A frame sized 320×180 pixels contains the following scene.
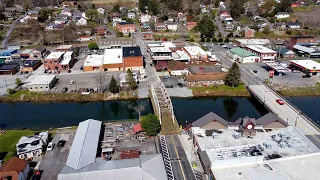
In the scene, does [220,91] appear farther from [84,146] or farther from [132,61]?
[84,146]

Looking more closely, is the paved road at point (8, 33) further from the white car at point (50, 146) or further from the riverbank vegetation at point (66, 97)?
the white car at point (50, 146)

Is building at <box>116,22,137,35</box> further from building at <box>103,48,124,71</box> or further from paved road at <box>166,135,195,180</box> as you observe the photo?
paved road at <box>166,135,195,180</box>

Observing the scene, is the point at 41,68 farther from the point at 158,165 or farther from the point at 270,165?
the point at 270,165

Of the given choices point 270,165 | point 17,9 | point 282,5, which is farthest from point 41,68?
point 282,5

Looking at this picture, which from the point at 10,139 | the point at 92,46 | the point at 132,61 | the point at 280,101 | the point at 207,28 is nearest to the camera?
the point at 10,139

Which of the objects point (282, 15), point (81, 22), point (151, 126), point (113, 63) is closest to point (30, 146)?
point (151, 126)

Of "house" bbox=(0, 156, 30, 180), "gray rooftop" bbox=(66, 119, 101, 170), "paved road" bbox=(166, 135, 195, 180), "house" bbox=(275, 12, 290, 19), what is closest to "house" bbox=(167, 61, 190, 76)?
"paved road" bbox=(166, 135, 195, 180)
